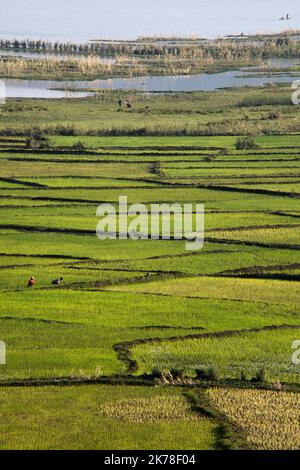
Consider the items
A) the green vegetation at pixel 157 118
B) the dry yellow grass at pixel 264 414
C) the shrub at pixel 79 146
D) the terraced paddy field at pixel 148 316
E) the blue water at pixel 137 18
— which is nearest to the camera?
the dry yellow grass at pixel 264 414

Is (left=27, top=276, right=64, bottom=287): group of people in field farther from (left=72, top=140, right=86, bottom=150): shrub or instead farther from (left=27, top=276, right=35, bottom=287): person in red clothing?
(left=72, top=140, right=86, bottom=150): shrub

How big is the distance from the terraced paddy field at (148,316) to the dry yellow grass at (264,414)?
39 millimetres

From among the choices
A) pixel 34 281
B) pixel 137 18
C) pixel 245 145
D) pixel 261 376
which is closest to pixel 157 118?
pixel 245 145

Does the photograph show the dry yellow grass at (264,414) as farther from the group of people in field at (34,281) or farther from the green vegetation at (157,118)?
the green vegetation at (157,118)

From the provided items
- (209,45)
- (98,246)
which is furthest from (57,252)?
(209,45)

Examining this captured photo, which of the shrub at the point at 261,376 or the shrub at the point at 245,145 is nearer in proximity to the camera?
the shrub at the point at 261,376

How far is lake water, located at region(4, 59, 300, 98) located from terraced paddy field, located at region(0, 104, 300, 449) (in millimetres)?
34713

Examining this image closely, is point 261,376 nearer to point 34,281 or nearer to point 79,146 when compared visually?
point 34,281

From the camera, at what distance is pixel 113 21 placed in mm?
149375

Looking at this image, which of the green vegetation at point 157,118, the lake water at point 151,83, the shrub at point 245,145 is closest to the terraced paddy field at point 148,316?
the shrub at point 245,145

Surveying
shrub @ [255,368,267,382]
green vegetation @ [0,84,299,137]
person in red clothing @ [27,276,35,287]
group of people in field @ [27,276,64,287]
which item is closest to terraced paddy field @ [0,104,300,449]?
shrub @ [255,368,267,382]

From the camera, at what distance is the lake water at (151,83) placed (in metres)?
81.9

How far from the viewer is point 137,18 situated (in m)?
156

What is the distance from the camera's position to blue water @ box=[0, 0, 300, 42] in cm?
12750
